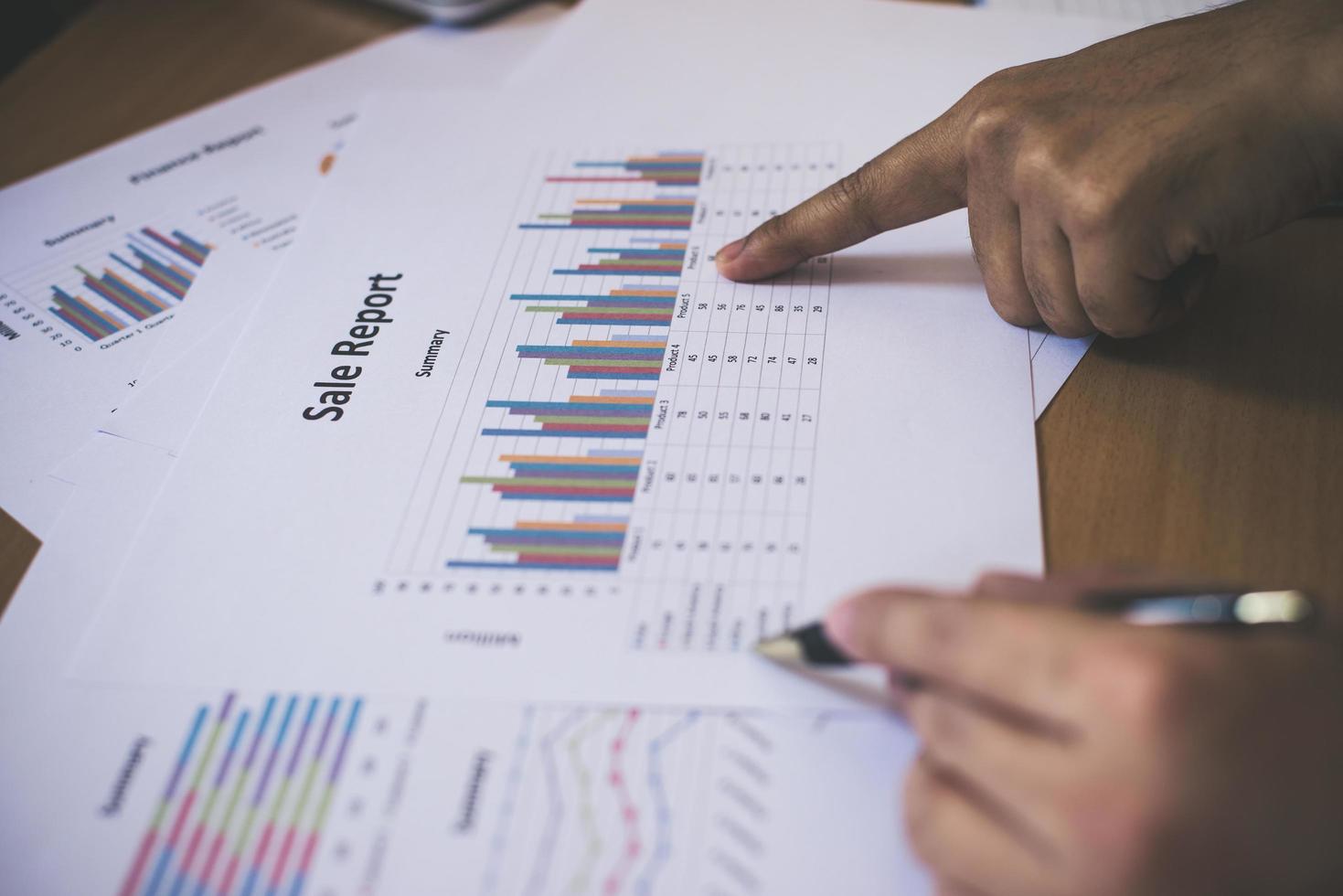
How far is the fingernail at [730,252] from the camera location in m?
0.81

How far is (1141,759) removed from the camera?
0.44 m

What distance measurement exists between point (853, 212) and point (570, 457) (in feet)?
0.95

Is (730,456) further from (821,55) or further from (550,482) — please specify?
(821,55)

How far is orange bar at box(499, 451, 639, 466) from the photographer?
702 millimetres

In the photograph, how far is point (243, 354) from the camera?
81 centimetres

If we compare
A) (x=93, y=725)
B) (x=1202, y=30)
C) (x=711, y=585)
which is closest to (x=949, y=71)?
(x=1202, y=30)

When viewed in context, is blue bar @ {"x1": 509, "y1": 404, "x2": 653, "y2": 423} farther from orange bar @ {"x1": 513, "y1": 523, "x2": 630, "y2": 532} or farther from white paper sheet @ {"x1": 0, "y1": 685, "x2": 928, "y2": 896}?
A: white paper sheet @ {"x1": 0, "y1": 685, "x2": 928, "y2": 896}

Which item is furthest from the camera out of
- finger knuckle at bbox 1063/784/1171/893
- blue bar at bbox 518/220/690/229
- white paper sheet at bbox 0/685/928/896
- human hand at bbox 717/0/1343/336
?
blue bar at bbox 518/220/690/229

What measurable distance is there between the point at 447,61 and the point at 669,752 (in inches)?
32.8

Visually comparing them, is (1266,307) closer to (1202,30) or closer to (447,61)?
(1202,30)

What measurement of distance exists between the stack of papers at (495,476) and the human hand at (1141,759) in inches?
3.3

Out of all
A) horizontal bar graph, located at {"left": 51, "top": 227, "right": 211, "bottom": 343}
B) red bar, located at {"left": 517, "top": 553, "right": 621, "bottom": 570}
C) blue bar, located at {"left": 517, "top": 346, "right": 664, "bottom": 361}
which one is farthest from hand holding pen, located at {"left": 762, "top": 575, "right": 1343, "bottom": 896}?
horizontal bar graph, located at {"left": 51, "top": 227, "right": 211, "bottom": 343}

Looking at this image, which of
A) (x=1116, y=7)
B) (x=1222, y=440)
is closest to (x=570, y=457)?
(x=1222, y=440)

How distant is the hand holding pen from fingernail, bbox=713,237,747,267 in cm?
40
